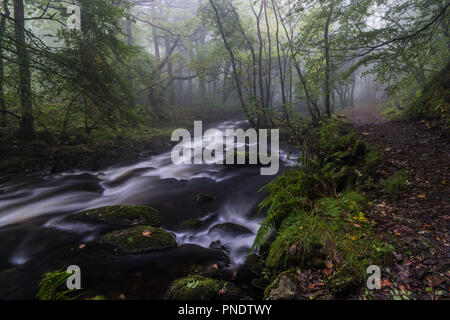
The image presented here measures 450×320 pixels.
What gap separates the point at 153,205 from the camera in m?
A: 5.89

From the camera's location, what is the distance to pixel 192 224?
16.3 feet

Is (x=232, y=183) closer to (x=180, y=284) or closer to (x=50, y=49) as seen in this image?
(x=180, y=284)

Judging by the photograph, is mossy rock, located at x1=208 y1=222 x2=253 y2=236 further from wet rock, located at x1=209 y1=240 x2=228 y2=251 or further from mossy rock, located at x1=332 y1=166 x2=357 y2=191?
mossy rock, located at x1=332 y1=166 x2=357 y2=191

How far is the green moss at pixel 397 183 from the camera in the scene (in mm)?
3824

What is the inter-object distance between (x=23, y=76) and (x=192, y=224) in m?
7.18

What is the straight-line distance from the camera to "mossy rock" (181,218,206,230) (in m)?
4.92

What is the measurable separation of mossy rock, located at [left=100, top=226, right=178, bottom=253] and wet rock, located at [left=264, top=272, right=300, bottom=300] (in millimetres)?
2083

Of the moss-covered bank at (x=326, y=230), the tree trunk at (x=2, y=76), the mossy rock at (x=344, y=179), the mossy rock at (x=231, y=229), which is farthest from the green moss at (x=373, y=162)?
the tree trunk at (x=2, y=76)

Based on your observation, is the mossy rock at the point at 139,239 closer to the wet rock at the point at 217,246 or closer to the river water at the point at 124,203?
the river water at the point at 124,203

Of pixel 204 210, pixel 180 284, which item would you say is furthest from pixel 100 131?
pixel 180 284

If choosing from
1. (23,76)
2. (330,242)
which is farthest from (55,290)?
(23,76)

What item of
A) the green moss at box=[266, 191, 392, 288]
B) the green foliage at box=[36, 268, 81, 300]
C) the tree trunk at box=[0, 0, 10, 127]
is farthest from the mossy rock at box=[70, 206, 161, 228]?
the tree trunk at box=[0, 0, 10, 127]

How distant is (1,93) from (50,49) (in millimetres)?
2234

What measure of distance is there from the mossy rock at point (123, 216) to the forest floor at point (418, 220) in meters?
3.99
